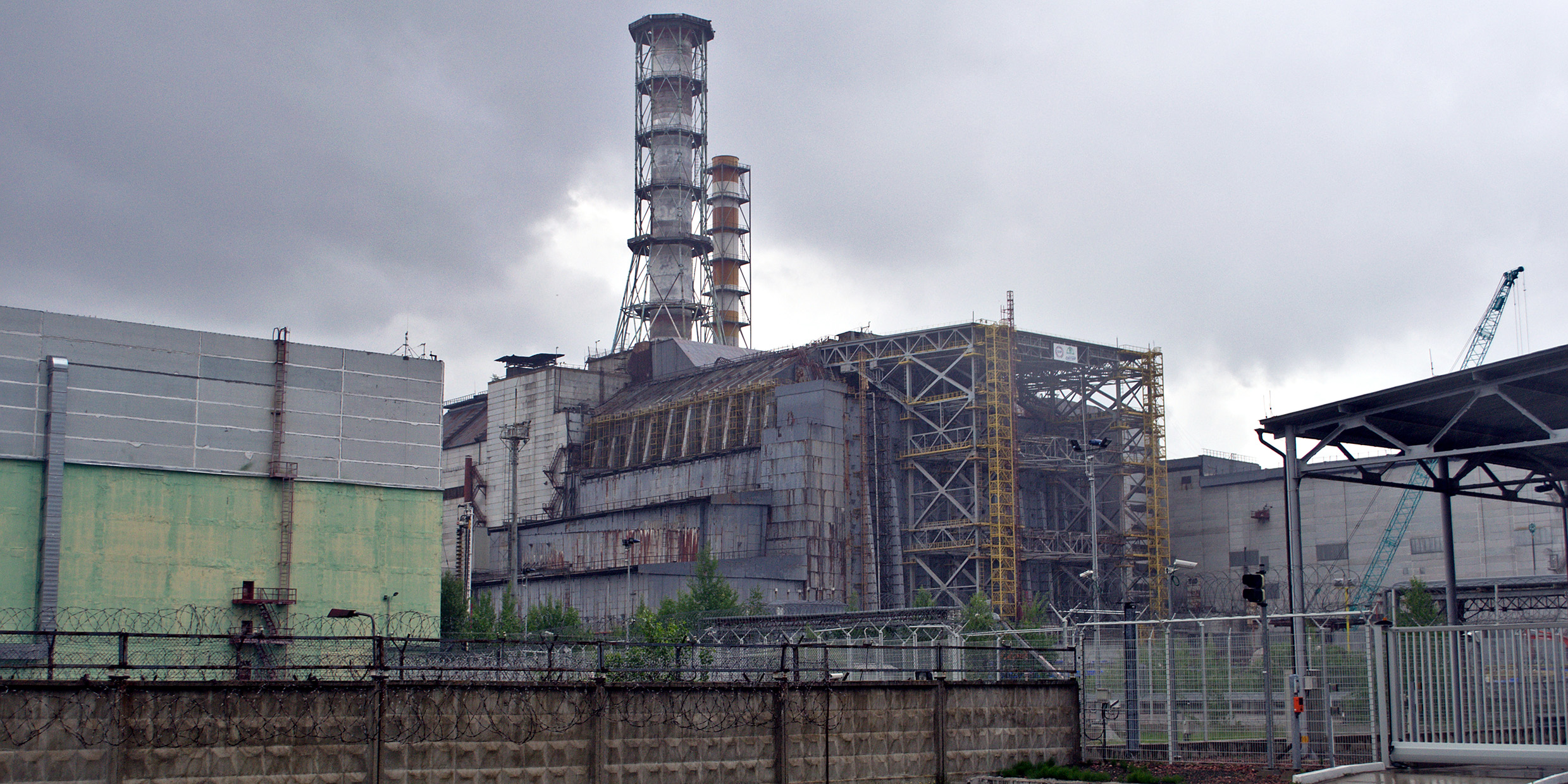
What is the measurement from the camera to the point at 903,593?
290ft

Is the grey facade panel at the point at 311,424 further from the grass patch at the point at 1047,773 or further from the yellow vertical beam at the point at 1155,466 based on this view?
the yellow vertical beam at the point at 1155,466

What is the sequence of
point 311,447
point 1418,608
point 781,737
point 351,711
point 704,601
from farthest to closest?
1. point 704,601
2. point 1418,608
3. point 311,447
4. point 781,737
5. point 351,711

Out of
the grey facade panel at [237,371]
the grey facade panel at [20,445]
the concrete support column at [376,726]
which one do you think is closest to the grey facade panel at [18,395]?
the grey facade panel at [20,445]

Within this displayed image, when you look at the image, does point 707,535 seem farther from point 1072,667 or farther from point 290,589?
point 1072,667

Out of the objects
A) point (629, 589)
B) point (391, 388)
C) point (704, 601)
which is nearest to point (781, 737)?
Result: point (391, 388)

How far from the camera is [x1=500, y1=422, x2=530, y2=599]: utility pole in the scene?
300 feet

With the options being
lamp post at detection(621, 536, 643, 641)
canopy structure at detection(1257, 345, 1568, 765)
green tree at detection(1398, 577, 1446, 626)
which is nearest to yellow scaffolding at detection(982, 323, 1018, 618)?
lamp post at detection(621, 536, 643, 641)

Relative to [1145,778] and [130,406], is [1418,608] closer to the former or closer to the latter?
[1145,778]

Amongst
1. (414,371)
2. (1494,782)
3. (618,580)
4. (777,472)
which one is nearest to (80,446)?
(414,371)

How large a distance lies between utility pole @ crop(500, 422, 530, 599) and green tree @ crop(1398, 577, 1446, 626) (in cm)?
4905

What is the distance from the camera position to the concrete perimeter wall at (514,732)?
18734 mm

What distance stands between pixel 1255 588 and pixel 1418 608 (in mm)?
44835

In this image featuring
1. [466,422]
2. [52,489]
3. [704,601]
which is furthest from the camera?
[466,422]

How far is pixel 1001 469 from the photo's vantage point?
85.6m
